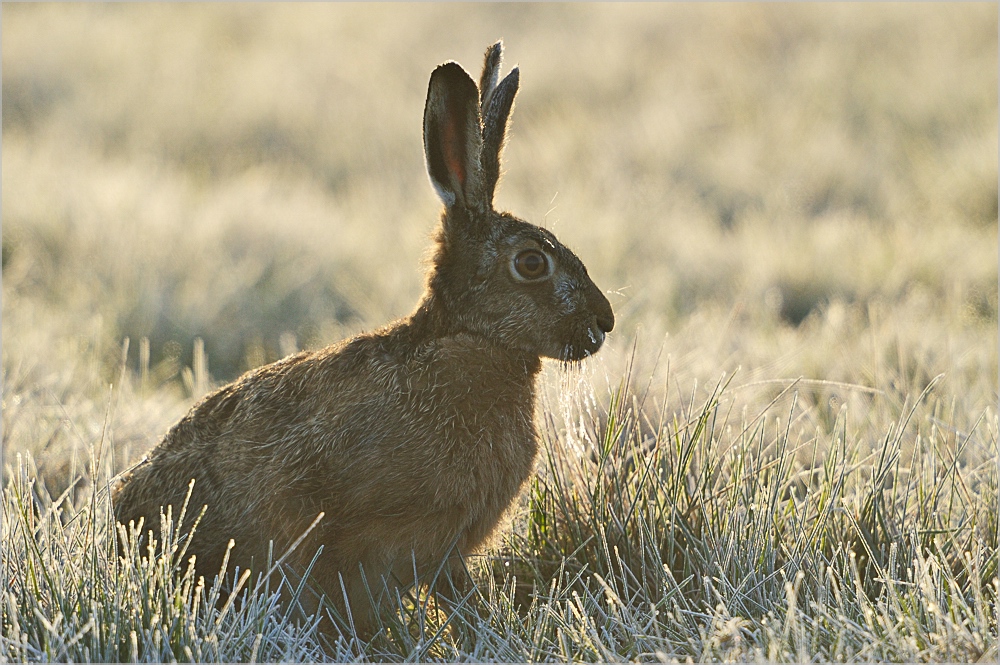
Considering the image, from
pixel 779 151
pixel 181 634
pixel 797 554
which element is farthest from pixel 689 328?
pixel 779 151

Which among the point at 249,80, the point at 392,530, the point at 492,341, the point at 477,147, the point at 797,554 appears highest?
the point at 249,80

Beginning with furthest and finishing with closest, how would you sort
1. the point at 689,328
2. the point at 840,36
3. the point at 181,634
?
the point at 840,36
the point at 689,328
the point at 181,634

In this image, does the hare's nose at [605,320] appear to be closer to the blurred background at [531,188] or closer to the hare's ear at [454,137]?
the blurred background at [531,188]

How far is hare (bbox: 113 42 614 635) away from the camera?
2.94 metres

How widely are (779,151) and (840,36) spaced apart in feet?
15.8

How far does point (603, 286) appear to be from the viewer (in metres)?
7.09

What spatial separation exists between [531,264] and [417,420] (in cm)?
58

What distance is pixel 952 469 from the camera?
3.44 m

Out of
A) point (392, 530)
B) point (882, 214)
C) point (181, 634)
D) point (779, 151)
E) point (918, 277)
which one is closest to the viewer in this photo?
point (181, 634)

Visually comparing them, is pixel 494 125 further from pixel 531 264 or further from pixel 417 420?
pixel 417 420

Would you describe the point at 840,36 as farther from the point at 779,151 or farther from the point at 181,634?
the point at 181,634

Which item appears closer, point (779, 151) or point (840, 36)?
point (779, 151)

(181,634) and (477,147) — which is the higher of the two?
(477,147)

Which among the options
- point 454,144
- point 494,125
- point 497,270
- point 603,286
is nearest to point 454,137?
point 454,144
